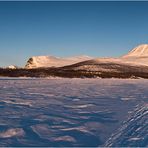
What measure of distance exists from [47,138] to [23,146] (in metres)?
1.14

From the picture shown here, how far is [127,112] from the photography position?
14.0 m

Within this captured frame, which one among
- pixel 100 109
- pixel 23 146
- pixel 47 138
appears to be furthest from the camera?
pixel 100 109

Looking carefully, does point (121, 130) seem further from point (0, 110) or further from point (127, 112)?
point (0, 110)

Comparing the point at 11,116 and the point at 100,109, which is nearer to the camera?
the point at 11,116

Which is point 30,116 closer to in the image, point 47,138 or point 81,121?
point 81,121

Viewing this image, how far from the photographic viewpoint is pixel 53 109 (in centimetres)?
1422

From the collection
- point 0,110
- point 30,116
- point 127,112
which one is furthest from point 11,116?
point 127,112

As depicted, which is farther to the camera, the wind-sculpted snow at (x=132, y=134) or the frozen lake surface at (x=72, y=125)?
the frozen lake surface at (x=72, y=125)

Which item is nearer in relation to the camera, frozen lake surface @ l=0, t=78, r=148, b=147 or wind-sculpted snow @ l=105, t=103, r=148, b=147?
wind-sculpted snow @ l=105, t=103, r=148, b=147

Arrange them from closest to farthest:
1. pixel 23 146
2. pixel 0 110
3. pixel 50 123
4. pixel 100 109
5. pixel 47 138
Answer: pixel 23 146, pixel 47 138, pixel 50 123, pixel 0 110, pixel 100 109

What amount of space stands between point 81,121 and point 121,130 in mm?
1894

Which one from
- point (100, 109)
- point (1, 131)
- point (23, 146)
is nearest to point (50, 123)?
point (1, 131)

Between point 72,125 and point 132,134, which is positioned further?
point 72,125

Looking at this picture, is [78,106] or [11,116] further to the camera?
[78,106]
